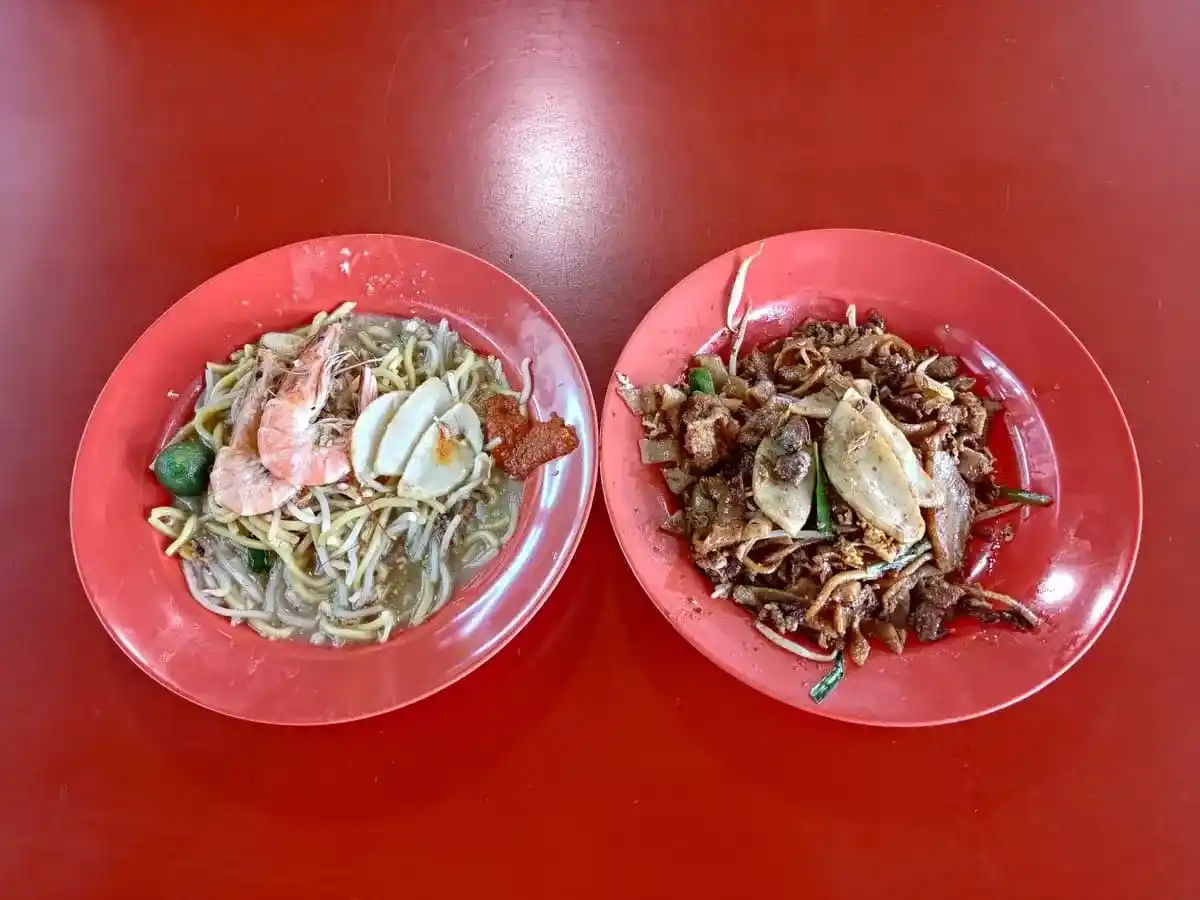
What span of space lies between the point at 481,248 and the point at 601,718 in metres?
1.40

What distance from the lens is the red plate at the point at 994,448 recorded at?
157 centimetres

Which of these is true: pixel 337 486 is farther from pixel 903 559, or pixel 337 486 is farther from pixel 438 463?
pixel 903 559

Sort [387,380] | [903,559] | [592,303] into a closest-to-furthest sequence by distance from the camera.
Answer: [903,559]
[387,380]
[592,303]

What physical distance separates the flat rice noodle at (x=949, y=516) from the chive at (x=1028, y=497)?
9cm

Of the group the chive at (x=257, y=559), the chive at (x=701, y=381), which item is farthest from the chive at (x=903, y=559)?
the chive at (x=257, y=559)

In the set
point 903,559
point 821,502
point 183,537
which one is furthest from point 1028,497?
point 183,537

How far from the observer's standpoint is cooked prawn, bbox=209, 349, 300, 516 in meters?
1.77

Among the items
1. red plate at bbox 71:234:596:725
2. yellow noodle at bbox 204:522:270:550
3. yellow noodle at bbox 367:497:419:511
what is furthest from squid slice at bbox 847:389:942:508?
yellow noodle at bbox 204:522:270:550

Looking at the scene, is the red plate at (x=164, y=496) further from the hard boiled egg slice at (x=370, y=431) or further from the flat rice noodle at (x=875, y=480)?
the flat rice noodle at (x=875, y=480)

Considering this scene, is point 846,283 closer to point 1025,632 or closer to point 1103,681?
point 1025,632

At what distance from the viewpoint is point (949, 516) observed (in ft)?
5.62

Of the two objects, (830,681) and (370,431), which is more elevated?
(370,431)

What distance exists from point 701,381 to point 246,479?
1.09 metres

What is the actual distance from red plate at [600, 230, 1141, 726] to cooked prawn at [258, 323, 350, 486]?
65 cm
